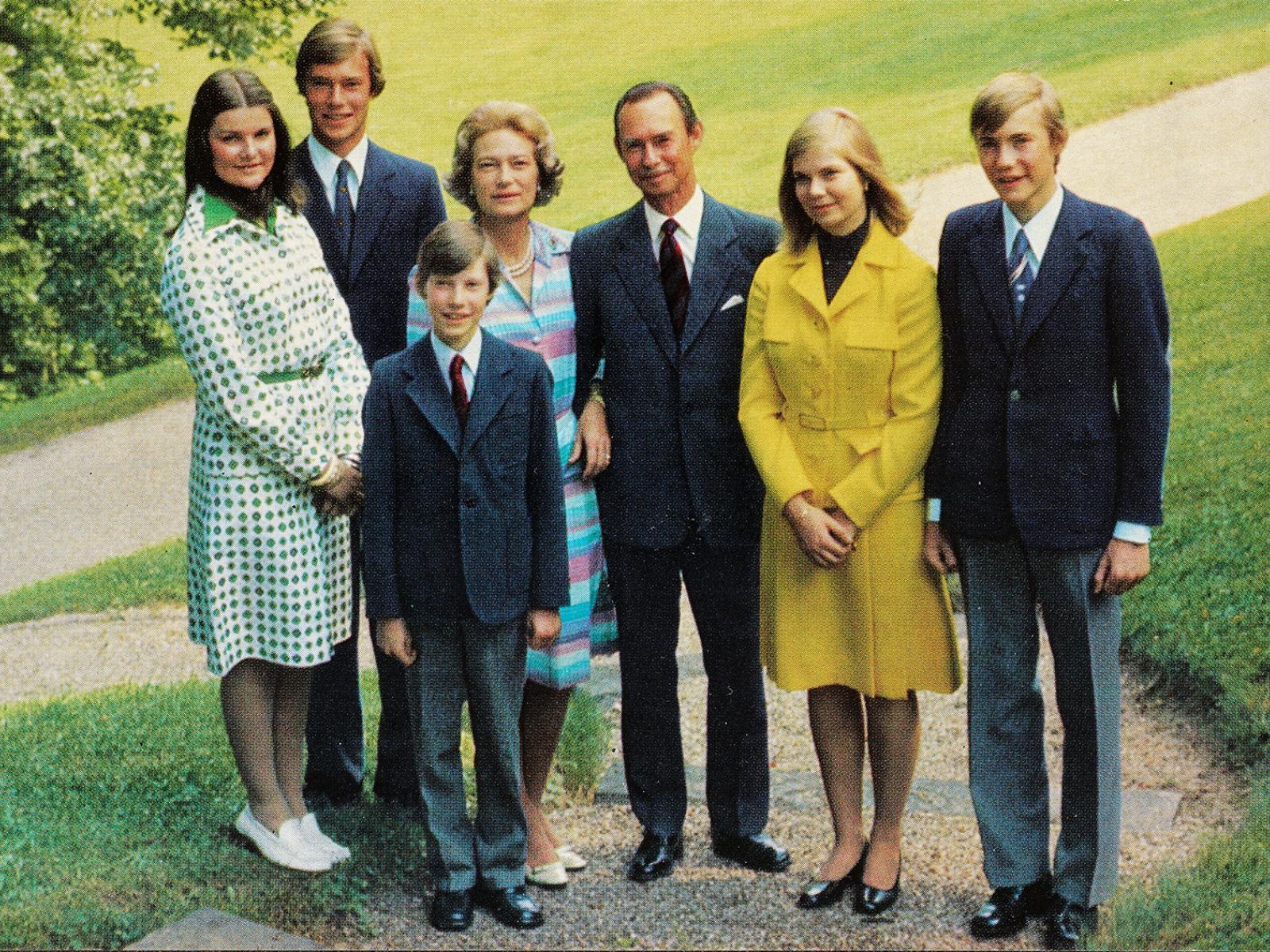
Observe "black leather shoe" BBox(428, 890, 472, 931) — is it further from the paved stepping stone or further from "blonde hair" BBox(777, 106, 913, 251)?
"blonde hair" BBox(777, 106, 913, 251)

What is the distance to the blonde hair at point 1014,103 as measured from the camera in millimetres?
3717

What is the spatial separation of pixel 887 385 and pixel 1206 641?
2.91m

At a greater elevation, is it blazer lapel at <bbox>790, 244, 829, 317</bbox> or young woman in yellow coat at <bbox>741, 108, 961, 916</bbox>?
blazer lapel at <bbox>790, 244, 829, 317</bbox>

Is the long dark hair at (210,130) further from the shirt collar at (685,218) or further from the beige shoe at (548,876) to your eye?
the beige shoe at (548,876)

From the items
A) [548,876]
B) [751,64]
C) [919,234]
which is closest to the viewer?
[548,876]

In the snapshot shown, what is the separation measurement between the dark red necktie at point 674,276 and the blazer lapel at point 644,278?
2cm

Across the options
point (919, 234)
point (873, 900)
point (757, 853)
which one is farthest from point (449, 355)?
point (919, 234)

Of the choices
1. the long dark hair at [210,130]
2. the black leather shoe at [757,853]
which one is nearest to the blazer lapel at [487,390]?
the long dark hair at [210,130]

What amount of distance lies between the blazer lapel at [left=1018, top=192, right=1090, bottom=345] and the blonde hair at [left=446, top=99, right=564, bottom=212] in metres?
1.35

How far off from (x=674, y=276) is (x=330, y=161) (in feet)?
3.88

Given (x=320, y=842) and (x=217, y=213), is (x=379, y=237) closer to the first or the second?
(x=217, y=213)

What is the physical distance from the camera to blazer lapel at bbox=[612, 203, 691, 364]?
4.24m

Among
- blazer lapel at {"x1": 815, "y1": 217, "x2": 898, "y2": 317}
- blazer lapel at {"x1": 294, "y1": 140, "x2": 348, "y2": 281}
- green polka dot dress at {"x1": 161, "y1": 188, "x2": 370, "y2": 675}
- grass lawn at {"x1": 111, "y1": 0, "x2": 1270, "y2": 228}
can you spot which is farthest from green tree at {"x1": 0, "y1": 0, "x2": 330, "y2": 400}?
blazer lapel at {"x1": 815, "y1": 217, "x2": 898, "y2": 317}

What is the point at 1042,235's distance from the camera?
3809 millimetres
